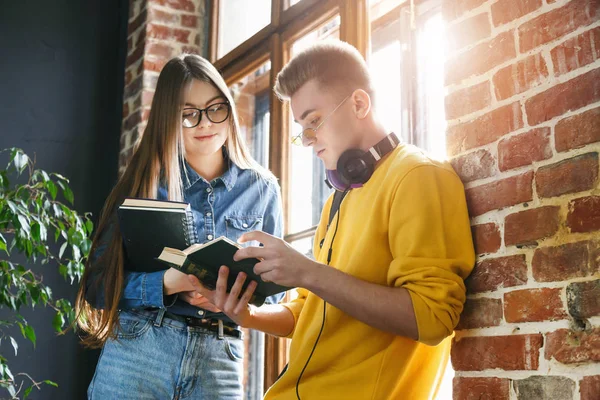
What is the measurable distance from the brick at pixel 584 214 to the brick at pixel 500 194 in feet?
0.35

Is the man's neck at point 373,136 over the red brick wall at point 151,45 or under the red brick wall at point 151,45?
under

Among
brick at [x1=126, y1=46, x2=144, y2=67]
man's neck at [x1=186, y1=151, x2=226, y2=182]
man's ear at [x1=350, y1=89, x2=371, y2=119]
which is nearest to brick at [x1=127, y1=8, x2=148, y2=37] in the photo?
brick at [x1=126, y1=46, x2=144, y2=67]

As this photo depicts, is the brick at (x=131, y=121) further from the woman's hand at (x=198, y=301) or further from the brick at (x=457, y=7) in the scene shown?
the brick at (x=457, y=7)

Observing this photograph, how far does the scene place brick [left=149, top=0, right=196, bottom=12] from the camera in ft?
11.8

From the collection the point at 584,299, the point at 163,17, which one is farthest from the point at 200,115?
the point at 163,17

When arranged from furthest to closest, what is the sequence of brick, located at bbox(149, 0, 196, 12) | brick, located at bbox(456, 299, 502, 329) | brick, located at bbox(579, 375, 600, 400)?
1. brick, located at bbox(149, 0, 196, 12)
2. brick, located at bbox(456, 299, 502, 329)
3. brick, located at bbox(579, 375, 600, 400)

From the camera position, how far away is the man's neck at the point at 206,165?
6.93 ft

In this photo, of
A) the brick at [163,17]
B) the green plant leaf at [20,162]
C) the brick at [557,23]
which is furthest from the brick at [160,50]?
the brick at [557,23]

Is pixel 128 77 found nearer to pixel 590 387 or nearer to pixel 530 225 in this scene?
pixel 530 225

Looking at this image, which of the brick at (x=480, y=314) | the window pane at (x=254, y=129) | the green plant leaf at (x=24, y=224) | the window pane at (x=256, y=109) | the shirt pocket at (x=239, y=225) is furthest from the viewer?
the window pane at (x=256, y=109)

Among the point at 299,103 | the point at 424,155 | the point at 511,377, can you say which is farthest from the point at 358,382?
the point at 299,103

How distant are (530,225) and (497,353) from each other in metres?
0.26

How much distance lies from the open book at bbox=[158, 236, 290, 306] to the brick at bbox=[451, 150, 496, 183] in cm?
45

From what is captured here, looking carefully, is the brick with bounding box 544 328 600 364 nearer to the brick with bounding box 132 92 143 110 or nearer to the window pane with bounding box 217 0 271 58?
the window pane with bounding box 217 0 271 58
